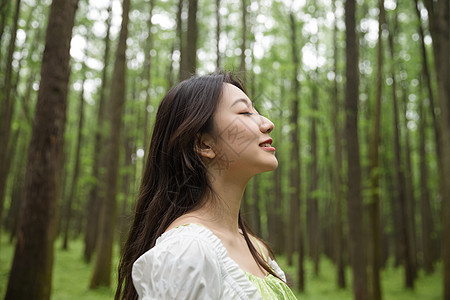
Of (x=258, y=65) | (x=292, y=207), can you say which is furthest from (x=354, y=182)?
(x=258, y=65)

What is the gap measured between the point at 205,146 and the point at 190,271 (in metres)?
0.53

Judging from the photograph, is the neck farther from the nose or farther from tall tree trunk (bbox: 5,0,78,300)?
tall tree trunk (bbox: 5,0,78,300)

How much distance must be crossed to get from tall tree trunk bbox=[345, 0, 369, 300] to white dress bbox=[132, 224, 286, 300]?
628 centimetres

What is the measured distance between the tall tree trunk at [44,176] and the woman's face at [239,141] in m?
3.79

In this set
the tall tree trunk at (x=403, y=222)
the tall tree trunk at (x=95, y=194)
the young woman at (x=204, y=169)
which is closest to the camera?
the young woman at (x=204, y=169)

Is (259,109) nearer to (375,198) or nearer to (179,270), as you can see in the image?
(179,270)

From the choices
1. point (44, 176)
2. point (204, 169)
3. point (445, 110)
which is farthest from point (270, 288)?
point (445, 110)

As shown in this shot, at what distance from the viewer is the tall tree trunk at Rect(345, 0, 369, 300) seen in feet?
22.9

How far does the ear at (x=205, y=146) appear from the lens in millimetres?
1421

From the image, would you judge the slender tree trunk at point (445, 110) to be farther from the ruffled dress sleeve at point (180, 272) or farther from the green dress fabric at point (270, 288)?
the ruffled dress sleeve at point (180, 272)

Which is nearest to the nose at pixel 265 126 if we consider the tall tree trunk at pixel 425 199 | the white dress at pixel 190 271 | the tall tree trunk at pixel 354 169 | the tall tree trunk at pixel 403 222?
the white dress at pixel 190 271

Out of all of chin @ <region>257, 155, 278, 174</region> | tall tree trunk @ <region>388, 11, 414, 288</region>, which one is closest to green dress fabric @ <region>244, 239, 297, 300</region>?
chin @ <region>257, 155, 278, 174</region>

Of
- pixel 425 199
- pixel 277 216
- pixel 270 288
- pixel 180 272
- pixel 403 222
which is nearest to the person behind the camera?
pixel 180 272

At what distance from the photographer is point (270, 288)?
132 centimetres
